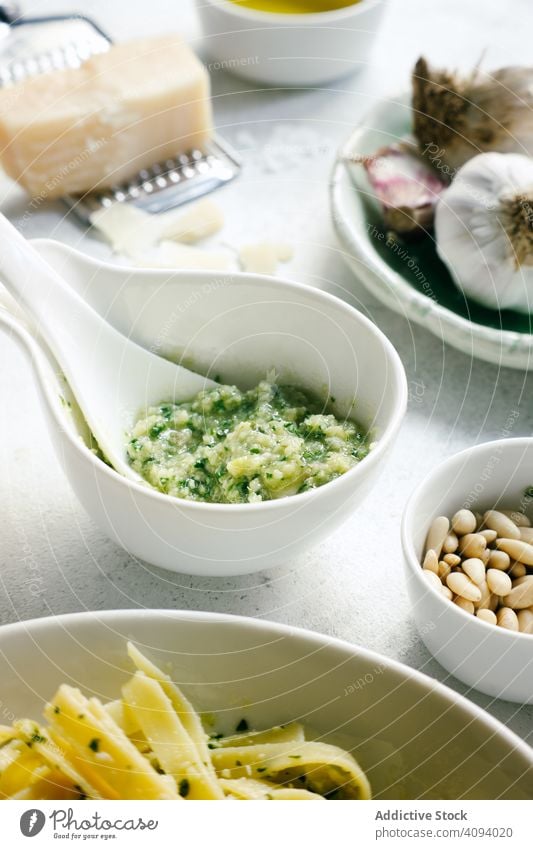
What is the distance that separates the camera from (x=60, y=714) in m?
0.55

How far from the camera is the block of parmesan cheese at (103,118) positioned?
1031 millimetres

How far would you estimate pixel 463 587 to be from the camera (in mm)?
641

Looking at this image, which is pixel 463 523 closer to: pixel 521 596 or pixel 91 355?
pixel 521 596

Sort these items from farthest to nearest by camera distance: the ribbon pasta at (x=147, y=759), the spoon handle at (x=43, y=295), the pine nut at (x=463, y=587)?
the spoon handle at (x=43, y=295)
the pine nut at (x=463, y=587)
the ribbon pasta at (x=147, y=759)

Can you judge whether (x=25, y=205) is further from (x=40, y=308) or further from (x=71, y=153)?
(x=40, y=308)

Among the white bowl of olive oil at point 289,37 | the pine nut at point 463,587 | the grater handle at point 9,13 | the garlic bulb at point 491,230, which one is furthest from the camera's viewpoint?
the grater handle at point 9,13

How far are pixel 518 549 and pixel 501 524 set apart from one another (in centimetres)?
3

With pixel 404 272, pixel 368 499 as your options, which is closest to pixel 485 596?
pixel 368 499

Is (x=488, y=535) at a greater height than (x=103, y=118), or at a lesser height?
lesser

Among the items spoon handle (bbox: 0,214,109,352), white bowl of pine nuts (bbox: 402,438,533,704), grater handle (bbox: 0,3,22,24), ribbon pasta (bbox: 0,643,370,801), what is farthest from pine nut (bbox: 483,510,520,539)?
grater handle (bbox: 0,3,22,24)

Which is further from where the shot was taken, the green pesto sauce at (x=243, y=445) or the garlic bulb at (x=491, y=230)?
the garlic bulb at (x=491, y=230)

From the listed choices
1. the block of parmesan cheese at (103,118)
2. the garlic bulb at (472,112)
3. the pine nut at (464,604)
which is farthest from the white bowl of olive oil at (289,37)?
the pine nut at (464,604)
